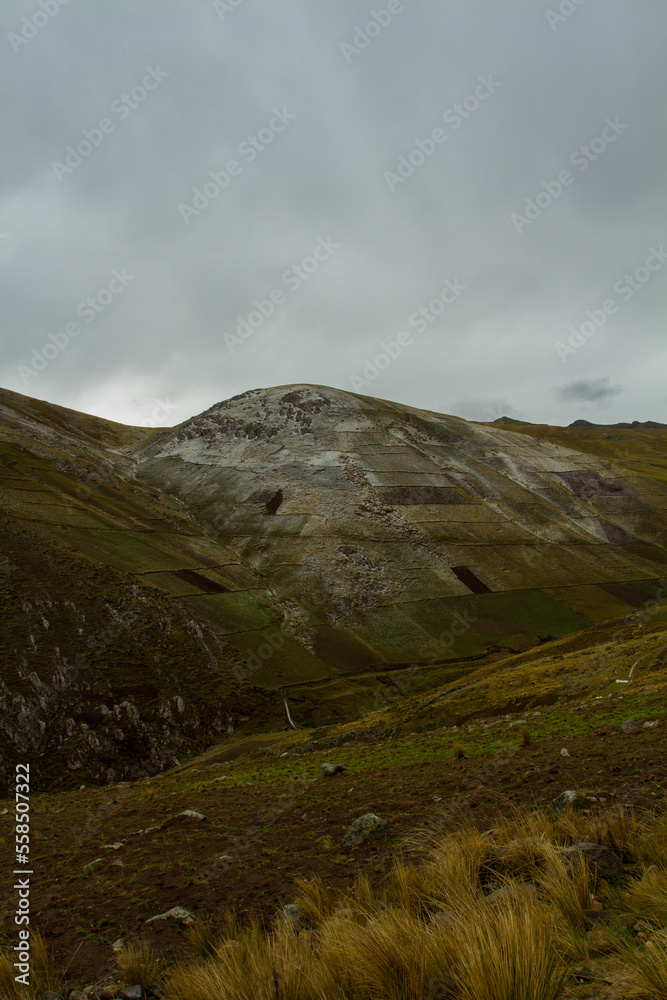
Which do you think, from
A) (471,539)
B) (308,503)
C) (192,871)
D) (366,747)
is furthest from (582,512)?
(192,871)

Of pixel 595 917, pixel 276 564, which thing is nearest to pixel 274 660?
pixel 276 564

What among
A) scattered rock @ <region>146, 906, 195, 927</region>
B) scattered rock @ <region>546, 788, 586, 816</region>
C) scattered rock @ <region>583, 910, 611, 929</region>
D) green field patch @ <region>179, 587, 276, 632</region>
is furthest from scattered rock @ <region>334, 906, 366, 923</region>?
green field patch @ <region>179, 587, 276, 632</region>

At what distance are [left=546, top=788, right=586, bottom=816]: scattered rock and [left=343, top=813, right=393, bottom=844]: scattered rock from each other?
319 cm

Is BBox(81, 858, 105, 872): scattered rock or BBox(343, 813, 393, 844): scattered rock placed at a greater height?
BBox(343, 813, 393, 844): scattered rock

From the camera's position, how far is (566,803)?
32.6 feet

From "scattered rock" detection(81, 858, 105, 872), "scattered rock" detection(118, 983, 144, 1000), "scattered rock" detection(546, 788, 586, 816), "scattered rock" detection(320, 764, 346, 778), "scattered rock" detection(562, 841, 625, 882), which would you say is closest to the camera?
"scattered rock" detection(118, 983, 144, 1000)

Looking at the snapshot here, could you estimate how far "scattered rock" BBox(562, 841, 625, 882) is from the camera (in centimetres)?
721

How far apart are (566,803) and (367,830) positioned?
388 centimetres

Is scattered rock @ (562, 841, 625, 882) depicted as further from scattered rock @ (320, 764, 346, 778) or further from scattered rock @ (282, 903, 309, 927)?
scattered rock @ (320, 764, 346, 778)

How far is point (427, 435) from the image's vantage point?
464 ft

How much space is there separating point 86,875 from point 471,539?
8915cm

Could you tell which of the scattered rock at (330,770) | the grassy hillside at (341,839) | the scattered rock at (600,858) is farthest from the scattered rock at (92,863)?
the scattered rock at (600,858)

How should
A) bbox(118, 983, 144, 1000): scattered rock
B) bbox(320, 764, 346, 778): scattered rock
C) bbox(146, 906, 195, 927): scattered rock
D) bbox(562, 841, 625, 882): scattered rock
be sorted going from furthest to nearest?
bbox(320, 764, 346, 778): scattered rock → bbox(146, 906, 195, 927): scattered rock → bbox(562, 841, 625, 882): scattered rock → bbox(118, 983, 144, 1000): scattered rock

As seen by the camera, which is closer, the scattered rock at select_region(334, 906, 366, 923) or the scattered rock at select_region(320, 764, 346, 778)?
the scattered rock at select_region(334, 906, 366, 923)
